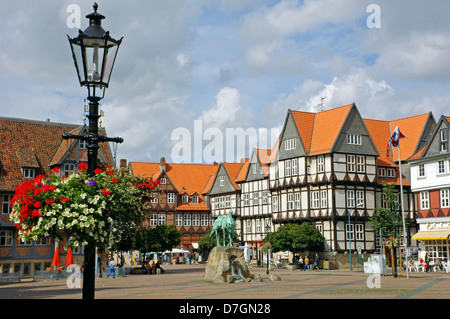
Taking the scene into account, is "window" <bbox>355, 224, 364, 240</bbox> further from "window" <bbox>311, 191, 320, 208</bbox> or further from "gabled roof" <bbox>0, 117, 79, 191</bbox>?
"gabled roof" <bbox>0, 117, 79, 191</bbox>

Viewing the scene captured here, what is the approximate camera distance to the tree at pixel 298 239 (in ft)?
176

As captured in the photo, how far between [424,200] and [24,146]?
3842cm

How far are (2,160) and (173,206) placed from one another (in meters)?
38.0

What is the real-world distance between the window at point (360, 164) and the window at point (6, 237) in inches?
1362

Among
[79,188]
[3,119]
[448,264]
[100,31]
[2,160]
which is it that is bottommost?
[448,264]

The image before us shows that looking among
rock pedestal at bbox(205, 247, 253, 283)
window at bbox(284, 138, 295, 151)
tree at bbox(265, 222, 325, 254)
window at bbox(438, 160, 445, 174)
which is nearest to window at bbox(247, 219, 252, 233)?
window at bbox(284, 138, 295, 151)

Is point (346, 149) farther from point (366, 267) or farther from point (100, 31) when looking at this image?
point (100, 31)

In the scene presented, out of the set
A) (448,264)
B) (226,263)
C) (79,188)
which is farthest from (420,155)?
(79,188)

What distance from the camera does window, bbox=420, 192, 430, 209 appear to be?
54.6 meters

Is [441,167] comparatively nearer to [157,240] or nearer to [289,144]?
[289,144]

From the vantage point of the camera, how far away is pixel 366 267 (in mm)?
40844

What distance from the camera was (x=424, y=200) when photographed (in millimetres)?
55062

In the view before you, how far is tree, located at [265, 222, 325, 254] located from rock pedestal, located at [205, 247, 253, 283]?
21.0 metres

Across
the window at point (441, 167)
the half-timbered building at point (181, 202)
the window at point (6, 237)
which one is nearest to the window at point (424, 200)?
the window at point (441, 167)
